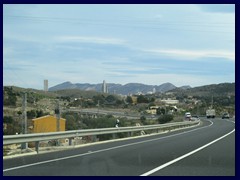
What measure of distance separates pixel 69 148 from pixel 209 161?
8343mm

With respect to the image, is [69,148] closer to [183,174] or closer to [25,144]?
[25,144]

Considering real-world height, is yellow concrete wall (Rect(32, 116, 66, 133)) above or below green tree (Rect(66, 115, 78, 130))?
above

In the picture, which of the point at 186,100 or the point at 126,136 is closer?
the point at 126,136

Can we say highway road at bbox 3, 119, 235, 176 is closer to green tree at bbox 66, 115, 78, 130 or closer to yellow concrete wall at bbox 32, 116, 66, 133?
yellow concrete wall at bbox 32, 116, 66, 133

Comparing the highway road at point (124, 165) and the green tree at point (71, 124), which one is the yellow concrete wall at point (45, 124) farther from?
the highway road at point (124, 165)

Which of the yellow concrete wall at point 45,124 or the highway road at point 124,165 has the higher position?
the yellow concrete wall at point 45,124

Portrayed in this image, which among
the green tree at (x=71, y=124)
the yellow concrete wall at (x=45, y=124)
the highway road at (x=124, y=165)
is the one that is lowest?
the green tree at (x=71, y=124)

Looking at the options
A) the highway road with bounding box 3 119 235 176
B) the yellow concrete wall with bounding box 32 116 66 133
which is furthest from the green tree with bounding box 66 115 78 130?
the highway road with bounding box 3 119 235 176

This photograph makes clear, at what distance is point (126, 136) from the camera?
33219 millimetres

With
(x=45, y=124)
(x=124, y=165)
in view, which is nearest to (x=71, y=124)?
(x=45, y=124)

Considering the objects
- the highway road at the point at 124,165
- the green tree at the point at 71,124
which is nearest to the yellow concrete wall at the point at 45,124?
the green tree at the point at 71,124

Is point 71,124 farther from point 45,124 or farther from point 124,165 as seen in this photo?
point 124,165
